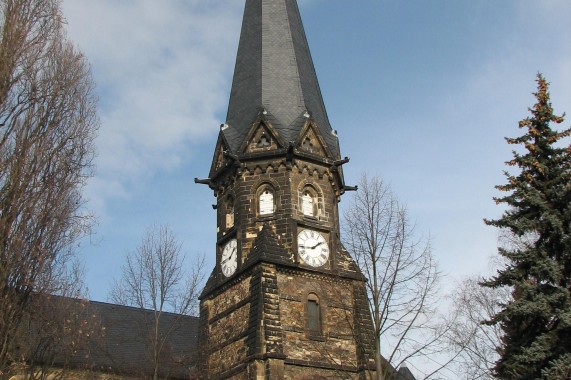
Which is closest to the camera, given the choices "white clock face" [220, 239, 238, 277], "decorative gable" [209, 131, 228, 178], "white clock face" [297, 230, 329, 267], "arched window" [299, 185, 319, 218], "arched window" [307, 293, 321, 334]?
"arched window" [307, 293, 321, 334]

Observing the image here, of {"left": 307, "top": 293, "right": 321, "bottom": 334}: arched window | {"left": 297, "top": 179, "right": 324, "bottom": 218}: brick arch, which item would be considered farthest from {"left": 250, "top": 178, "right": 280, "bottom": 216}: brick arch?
A: {"left": 307, "top": 293, "right": 321, "bottom": 334}: arched window

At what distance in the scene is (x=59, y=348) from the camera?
1435cm

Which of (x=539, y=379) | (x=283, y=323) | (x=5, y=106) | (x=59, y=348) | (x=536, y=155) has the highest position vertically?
(x=5, y=106)

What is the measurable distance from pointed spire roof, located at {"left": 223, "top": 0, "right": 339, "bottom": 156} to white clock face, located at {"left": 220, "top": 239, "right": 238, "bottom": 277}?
323cm

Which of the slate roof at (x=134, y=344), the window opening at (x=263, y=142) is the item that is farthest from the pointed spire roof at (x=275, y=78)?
the slate roof at (x=134, y=344)

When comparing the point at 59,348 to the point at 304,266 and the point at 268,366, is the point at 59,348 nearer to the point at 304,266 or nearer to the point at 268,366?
the point at 268,366

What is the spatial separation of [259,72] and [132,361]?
1075 centimetres

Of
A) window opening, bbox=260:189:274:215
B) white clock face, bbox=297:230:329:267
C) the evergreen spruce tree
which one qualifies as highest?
window opening, bbox=260:189:274:215

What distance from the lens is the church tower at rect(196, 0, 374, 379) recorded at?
771 inches

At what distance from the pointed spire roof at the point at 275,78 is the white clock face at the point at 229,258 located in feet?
10.6

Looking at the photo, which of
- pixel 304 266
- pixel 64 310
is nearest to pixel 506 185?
pixel 304 266

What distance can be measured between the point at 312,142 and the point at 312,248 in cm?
375

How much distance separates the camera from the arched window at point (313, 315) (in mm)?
20250

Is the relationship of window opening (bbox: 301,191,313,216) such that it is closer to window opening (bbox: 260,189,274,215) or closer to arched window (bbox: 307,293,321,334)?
window opening (bbox: 260,189,274,215)
